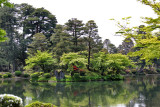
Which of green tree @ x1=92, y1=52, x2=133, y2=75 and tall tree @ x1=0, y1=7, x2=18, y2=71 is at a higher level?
tall tree @ x1=0, y1=7, x2=18, y2=71

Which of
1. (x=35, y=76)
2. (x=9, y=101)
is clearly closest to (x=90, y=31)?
(x=35, y=76)

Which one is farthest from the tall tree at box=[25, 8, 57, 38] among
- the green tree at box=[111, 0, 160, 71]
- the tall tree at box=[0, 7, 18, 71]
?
the green tree at box=[111, 0, 160, 71]

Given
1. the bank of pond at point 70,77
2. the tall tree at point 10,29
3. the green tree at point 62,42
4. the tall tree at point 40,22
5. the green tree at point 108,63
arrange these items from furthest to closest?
the tall tree at point 40,22 → the tall tree at point 10,29 → the green tree at point 62,42 → the green tree at point 108,63 → the bank of pond at point 70,77

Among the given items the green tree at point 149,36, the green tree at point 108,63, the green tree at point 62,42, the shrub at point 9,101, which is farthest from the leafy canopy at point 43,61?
the shrub at point 9,101

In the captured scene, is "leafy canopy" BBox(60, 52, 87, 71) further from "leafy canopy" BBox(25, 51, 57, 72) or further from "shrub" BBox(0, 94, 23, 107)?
"shrub" BBox(0, 94, 23, 107)

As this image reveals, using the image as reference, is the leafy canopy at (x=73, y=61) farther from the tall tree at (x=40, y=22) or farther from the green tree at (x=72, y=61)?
the tall tree at (x=40, y=22)

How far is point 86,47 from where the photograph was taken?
1061 inches

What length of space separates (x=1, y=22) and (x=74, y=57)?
18.8 meters

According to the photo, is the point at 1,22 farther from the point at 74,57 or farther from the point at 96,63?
the point at 96,63

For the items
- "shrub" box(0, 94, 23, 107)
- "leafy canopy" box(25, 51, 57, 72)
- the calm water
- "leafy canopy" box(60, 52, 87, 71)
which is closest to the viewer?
"shrub" box(0, 94, 23, 107)

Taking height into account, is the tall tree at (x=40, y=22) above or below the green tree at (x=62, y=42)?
above

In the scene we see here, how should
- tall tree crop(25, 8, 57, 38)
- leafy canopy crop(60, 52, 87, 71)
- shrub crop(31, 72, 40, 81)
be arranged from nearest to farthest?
leafy canopy crop(60, 52, 87, 71) < shrub crop(31, 72, 40, 81) < tall tree crop(25, 8, 57, 38)

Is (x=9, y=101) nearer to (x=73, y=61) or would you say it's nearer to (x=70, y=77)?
(x=73, y=61)

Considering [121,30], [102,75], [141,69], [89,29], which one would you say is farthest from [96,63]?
[141,69]
